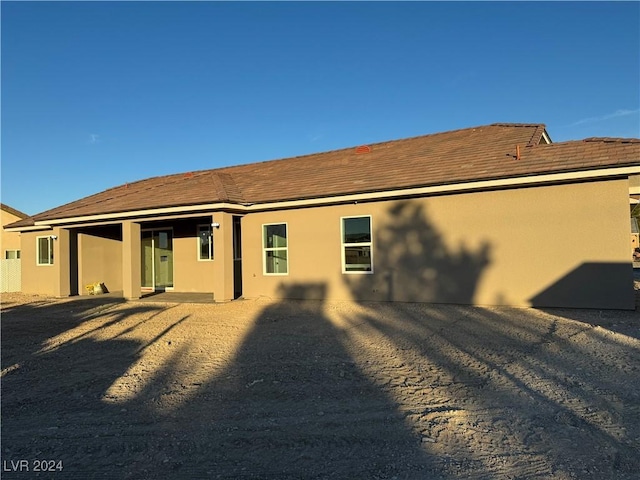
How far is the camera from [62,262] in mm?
17031

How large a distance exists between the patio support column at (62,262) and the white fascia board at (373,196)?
55 cm

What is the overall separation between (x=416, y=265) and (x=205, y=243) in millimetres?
8129

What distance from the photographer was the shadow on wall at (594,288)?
9625mm

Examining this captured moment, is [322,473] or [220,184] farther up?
[220,184]

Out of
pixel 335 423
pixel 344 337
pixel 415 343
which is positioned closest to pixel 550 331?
pixel 415 343

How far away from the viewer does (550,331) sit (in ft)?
26.7

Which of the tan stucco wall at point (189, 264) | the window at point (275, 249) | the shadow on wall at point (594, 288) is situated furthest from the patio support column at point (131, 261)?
the shadow on wall at point (594, 288)

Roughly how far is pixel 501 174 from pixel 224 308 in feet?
25.3

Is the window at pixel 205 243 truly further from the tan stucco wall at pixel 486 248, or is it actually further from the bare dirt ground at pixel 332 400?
the bare dirt ground at pixel 332 400

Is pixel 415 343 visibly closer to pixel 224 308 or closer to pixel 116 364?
pixel 116 364

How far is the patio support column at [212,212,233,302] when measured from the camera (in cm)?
1323

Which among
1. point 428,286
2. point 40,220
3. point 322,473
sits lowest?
point 322,473

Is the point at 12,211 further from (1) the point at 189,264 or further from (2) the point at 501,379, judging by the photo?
(2) the point at 501,379

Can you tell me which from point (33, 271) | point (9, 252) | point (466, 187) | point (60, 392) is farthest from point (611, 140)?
point (9, 252)
